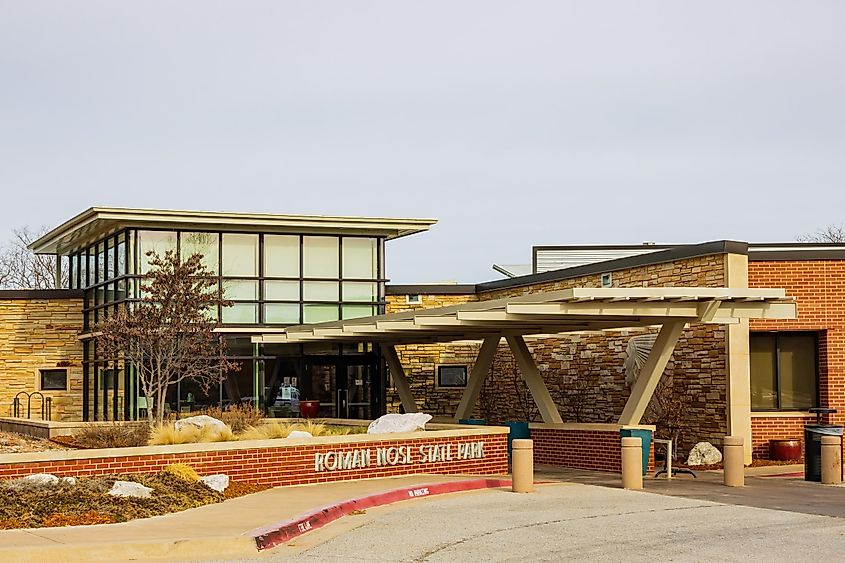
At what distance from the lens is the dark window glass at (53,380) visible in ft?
113

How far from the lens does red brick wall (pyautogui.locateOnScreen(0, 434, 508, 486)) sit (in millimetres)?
16953

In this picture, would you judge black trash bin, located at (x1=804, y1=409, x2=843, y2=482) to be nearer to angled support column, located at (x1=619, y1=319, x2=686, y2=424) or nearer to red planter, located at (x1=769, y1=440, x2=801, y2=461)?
angled support column, located at (x1=619, y1=319, x2=686, y2=424)

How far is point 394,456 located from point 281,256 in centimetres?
1343

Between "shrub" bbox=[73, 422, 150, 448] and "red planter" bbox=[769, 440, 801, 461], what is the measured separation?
1264cm

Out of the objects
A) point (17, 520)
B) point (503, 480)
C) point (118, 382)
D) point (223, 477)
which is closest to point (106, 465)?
point (223, 477)

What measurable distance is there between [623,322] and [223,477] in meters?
8.92

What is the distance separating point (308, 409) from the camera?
32.5 metres

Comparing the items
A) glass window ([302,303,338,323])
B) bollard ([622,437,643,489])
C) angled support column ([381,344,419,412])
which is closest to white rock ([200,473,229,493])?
bollard ([622,437,643,489])

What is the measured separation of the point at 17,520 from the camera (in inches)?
544

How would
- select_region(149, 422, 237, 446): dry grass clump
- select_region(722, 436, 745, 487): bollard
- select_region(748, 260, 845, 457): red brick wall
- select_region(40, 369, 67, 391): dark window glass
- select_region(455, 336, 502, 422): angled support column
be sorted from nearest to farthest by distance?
select_region(149, 422, 237, 446): dry grass clump → select_region(722, 436, 745, 487): bollard → select_region(748, 260, 845, 457): red brick wall → select_region(455, 336, 502, 422): angled support column → select_region(40, 369, 67, 391): dark window glass

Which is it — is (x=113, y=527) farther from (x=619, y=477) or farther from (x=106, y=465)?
(x=619, y=477)

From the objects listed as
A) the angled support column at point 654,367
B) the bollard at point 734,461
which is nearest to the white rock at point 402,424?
the angled support column at point 654,367

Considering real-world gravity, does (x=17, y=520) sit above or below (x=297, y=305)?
below

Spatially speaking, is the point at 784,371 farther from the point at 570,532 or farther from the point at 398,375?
the point at 570,532
